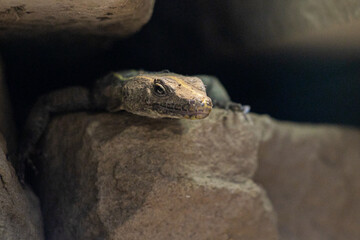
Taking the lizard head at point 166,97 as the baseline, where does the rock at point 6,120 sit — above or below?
below

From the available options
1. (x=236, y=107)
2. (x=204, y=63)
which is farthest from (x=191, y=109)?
(x=204, y=63)

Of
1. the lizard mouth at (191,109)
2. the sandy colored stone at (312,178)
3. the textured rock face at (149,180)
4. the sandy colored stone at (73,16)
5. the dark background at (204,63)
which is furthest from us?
the sandy colored stone at (312,178)

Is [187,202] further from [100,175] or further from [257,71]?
[257,71]

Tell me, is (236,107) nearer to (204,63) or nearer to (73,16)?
(204,63)

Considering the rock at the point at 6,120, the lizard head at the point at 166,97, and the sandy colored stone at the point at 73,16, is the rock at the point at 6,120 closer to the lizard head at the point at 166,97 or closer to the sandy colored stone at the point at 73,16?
the sandy colored stone at the point at 73,16

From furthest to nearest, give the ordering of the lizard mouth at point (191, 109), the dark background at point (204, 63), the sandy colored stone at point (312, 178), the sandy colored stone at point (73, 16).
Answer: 1. the sandy colored stone at point (312, 178)
2. the dark background at point (204, 63)
3. the sandy colored stone at point (73, 16)
4. the lizard mouth at point (191, 109)

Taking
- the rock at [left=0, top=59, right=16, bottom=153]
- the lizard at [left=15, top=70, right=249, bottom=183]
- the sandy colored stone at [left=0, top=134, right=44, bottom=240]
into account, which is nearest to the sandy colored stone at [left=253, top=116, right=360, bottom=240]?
the lizard at [left=15, top=70, right=249, bottom=183]

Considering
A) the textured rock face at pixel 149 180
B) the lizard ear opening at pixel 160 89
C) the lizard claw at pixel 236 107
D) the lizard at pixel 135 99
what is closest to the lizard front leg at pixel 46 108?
the lizard at pixel 135 99

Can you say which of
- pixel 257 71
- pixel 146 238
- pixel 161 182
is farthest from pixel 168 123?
pixel 257 71
